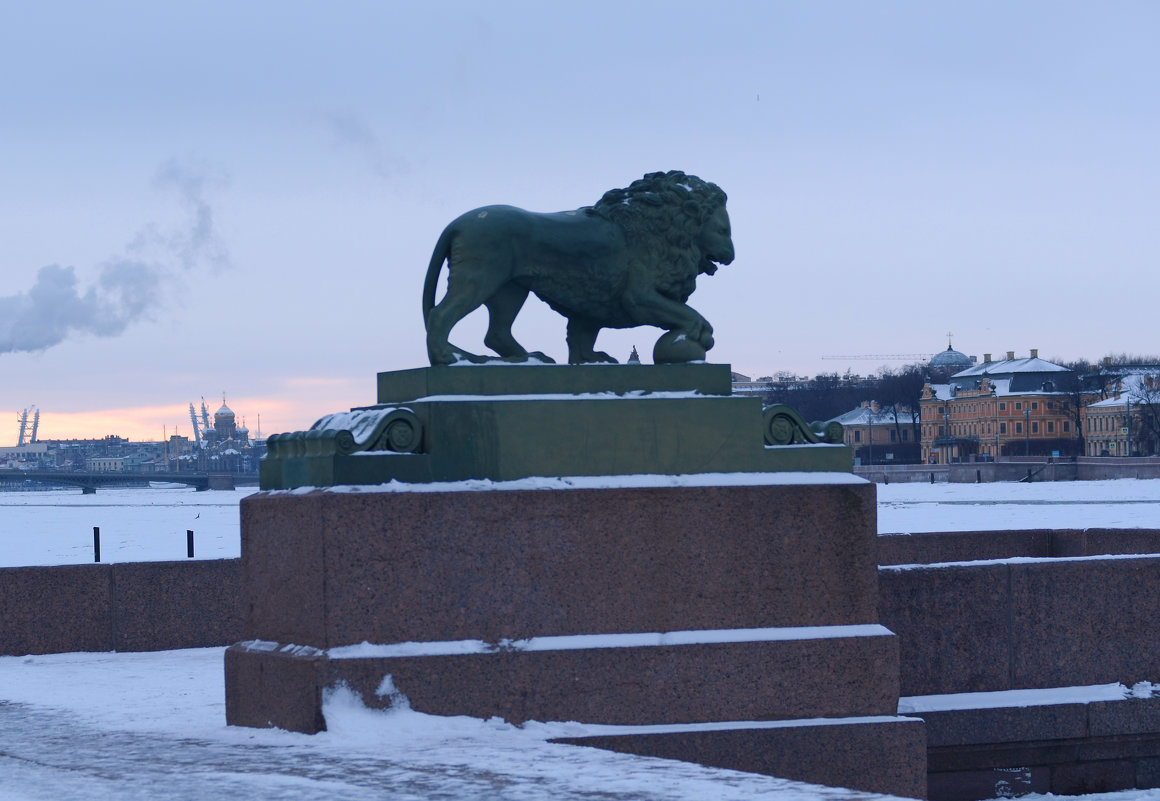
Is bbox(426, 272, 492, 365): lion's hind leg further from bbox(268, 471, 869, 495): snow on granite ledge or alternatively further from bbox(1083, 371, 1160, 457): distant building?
bbox(1083, 371, 1160, 457): distant building

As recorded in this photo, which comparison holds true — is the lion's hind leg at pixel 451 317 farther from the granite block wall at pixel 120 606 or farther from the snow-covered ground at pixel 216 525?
the snow-covered ground at pixel 216 525

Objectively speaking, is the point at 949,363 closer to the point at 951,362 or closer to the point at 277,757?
the point at 951,362

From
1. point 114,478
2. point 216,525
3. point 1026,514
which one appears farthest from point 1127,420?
point 216,525

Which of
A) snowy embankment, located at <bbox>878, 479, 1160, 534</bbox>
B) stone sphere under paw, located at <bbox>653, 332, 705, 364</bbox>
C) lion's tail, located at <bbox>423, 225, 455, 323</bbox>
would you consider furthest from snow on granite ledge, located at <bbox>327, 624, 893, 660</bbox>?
→ snowy embankment, located at <bbox>878, 479, 1160, 534</bbox>

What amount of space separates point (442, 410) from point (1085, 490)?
53.8 m

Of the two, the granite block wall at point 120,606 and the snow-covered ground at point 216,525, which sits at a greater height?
the granite block wall at point 120,606

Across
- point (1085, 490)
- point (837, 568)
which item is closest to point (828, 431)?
point (837, 568)

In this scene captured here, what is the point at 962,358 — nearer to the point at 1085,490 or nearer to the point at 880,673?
the point at 1085,490

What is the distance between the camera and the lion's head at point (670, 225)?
21.6 feet

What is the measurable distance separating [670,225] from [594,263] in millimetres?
373

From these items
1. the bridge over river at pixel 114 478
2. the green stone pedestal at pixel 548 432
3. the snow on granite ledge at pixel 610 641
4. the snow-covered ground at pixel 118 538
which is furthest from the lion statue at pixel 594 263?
the bridge over river at pixel 114 478

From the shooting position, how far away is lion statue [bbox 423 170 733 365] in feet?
20.9

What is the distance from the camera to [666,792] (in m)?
4.25

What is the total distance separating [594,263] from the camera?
6.50 metres
